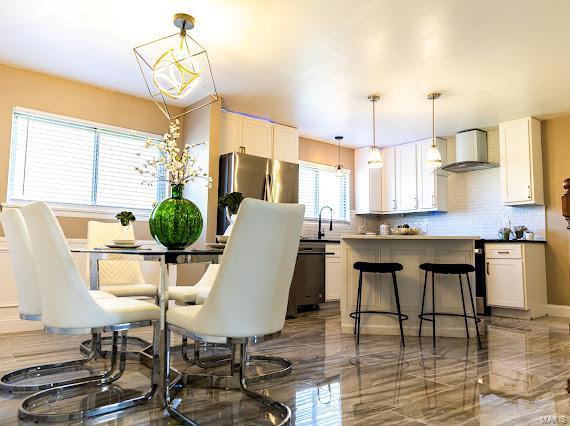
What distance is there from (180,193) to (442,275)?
2663mm

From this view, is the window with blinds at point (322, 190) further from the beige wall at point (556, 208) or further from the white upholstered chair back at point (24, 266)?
the white upholstered chair back at point (24, 266)

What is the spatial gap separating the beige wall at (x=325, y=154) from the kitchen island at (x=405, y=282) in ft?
9.45

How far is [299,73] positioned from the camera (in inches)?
168

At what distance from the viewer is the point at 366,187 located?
7.12 meters

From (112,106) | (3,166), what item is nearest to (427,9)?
(112,106)

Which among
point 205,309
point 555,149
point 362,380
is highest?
point 555,149

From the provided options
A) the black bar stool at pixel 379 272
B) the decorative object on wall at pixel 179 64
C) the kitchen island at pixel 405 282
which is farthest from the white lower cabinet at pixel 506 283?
the decorative object on wall at pixel 179 64

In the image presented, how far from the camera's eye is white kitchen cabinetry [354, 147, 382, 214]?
7082 millimetres

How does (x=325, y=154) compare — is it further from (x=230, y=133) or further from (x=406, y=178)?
(x=230, y=133)

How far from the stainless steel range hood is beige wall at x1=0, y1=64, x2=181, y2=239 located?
4058 millimetres

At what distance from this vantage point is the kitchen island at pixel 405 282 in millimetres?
3939

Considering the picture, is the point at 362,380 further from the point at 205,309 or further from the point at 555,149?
the point at 555,149

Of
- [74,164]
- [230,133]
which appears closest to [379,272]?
[230,133]

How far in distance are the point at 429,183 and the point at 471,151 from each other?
0.76 metres
